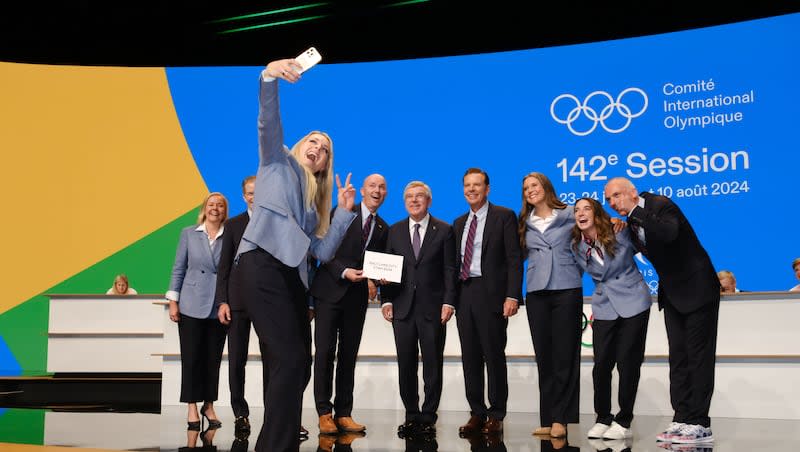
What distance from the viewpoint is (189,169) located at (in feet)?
30.8

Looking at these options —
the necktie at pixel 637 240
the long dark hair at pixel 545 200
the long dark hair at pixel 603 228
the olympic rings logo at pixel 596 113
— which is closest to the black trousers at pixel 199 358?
the long dark hair at pixel 545 200

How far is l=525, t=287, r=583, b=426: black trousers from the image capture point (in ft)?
13.4

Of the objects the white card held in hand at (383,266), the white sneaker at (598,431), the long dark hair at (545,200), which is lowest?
the white sneaker at (598,431)

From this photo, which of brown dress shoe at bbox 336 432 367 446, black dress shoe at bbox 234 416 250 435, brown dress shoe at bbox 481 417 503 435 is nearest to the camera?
brown dress shoe at bbox 336 432 367 446

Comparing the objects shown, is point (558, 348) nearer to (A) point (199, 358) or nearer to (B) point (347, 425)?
(B) point (347, 425)

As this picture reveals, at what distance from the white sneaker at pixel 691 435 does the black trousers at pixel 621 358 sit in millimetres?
344

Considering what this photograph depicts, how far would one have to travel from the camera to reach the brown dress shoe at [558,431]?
4.02 meters

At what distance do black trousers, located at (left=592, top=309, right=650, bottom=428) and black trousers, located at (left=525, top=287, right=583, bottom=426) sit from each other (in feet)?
0.36

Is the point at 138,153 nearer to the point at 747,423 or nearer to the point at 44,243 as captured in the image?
the point at 44,243

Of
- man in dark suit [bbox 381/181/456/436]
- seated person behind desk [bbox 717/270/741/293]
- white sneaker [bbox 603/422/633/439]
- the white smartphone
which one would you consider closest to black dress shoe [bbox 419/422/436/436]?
man in dark suit [bbox 381/181/456/436]

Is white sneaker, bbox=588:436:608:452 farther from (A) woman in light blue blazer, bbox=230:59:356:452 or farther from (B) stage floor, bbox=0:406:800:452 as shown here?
(A) woman in light blue blazer, bbox=230:59:356:452

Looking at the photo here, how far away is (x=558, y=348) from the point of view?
4.09 meters

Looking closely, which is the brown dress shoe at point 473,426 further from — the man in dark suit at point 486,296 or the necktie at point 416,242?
the necktie at point 416,242

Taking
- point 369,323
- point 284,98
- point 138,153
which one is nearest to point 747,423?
point 369,323
